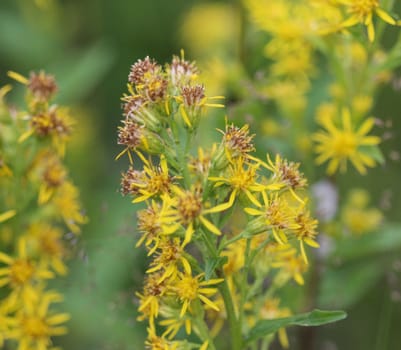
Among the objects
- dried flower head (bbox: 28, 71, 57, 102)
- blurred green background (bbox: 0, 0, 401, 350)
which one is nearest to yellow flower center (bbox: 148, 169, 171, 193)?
dried flower head (bbox: 28, 71, 57, 102)

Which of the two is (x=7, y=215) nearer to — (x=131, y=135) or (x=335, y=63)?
(x=131, y=135)

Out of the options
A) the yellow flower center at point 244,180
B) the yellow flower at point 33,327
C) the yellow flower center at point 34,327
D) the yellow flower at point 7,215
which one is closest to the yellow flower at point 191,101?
the yellow flower center at point 244,180

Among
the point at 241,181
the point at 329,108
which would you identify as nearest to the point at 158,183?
the point at 241,181

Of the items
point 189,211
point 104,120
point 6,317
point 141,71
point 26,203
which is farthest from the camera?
point 104,120

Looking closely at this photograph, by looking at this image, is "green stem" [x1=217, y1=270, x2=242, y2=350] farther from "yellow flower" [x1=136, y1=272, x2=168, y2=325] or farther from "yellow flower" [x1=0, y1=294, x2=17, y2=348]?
"yellow flower" [x1=0, y1=294, x2=17, y2=348]

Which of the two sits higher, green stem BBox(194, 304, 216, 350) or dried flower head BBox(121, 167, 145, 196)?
dried flower head BBox(121, 167, 145, 196)
